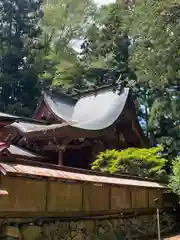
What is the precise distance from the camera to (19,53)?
103 feet

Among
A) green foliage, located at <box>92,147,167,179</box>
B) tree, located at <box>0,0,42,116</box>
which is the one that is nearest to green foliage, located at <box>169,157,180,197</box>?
green foliage, located at <box>92,147,167,179</box>

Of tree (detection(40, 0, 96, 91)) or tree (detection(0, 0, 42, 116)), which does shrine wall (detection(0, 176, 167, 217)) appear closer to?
tree (detection(40, 0, 96, 91))

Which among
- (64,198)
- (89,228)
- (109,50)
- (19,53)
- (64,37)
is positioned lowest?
(89,228)

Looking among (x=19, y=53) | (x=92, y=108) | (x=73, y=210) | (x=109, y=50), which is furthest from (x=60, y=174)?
(x=19, y=53)

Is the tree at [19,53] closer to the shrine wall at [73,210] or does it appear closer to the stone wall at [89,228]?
the stone wall at [89,228]

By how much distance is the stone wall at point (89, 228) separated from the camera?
6230 millimetres

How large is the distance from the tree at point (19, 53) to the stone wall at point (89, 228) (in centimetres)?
2097

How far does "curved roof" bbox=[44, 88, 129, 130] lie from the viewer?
49.2 ft

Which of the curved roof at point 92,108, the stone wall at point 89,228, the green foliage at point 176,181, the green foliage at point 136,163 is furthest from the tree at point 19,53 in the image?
the stone wall at point 89,228

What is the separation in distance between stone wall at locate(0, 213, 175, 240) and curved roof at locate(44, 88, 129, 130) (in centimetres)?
480

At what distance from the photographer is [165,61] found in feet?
40.2

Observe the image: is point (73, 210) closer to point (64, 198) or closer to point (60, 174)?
point (64, 198)

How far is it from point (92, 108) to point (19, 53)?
1663 centimetres

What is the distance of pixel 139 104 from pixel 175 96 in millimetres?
5347
